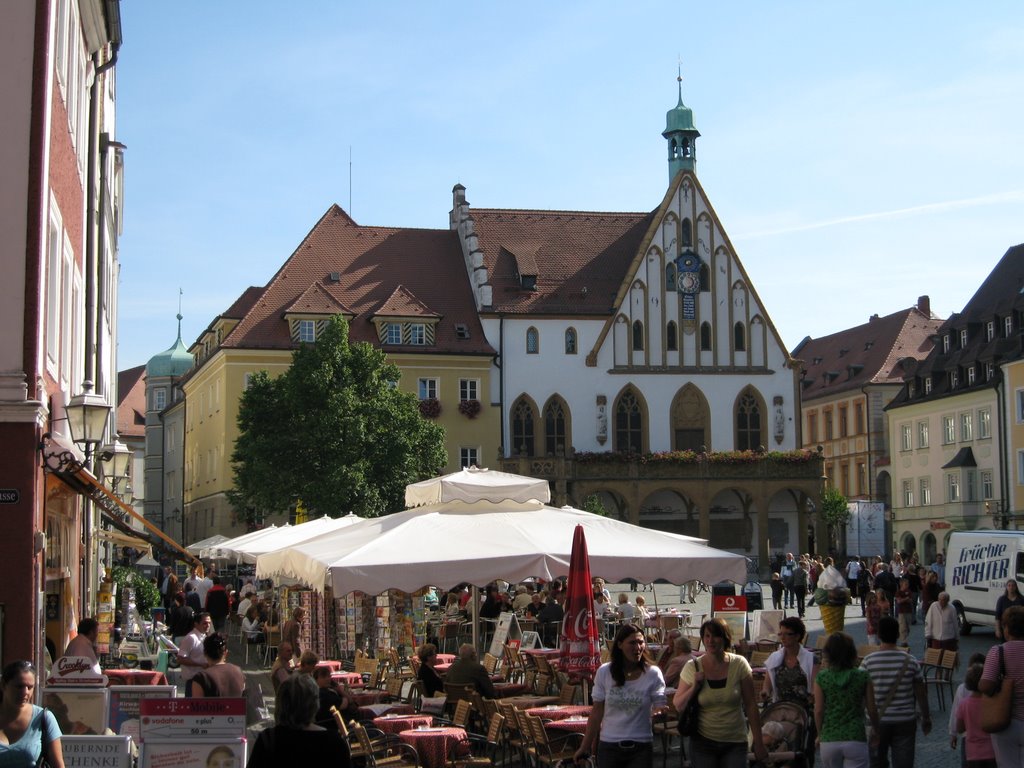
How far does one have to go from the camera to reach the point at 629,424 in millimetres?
61875

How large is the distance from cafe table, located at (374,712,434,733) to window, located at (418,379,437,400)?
47367 mm

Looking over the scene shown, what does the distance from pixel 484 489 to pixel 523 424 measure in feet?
140

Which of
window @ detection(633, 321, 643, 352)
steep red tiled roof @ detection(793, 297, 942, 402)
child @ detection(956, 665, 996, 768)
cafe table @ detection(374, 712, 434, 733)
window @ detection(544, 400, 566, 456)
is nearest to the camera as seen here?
child @ detection(956, 665, 996, 768)

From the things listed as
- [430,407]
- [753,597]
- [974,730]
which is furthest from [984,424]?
[974,730]

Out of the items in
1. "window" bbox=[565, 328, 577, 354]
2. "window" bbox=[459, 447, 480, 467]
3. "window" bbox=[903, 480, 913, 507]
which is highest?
"window" bbox=[565, 328, 577, 354]

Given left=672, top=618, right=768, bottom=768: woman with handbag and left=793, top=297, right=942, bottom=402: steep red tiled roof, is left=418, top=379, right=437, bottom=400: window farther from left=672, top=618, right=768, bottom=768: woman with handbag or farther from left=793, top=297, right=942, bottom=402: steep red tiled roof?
left=672, top=618, right=768, bottom=768: woman with handbag

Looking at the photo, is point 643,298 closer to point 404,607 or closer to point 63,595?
point 404,607

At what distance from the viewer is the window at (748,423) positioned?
62375mm

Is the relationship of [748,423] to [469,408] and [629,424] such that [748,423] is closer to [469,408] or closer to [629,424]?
[629,424]

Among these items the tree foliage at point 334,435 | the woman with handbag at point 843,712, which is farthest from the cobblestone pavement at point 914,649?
the tree foliage at point 334,435

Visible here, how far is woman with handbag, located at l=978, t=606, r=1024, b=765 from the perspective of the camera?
952 centimetres

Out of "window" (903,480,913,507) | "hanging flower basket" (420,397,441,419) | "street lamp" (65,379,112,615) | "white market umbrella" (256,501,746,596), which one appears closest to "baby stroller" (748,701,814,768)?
"white market umbrella" (256,501,746,596)

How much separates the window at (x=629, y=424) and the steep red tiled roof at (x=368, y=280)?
5.99 m

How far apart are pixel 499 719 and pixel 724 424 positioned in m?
50.7
